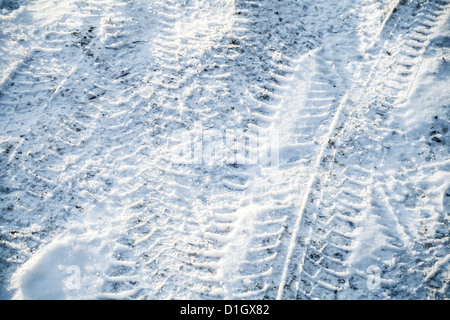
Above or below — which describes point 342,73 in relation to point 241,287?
above

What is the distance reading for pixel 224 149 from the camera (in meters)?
2.88

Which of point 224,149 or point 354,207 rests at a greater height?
point 224,149

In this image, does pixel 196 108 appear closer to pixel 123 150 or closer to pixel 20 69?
pixel 123 150

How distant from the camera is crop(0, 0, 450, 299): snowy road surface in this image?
2.30 metres

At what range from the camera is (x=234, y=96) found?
316cm

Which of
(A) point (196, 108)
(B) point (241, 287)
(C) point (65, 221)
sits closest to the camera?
(B) point (241, 287)

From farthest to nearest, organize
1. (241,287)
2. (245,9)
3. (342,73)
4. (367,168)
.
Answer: (245,9) → (342,73) → (367,168) → (241,287)

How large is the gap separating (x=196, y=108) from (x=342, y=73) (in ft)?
5.84

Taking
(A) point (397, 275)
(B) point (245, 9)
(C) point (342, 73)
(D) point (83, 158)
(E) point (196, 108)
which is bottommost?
(A) point (397, 275)

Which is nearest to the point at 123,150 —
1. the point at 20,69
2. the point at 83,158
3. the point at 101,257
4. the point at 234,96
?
the point at 83,158

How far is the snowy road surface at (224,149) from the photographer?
2.30 meters

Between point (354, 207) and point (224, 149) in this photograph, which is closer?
point (354, 207)

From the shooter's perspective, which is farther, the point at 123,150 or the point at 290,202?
the point at 123,150

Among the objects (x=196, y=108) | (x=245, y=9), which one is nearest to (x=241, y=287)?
(x=196, y=108)
